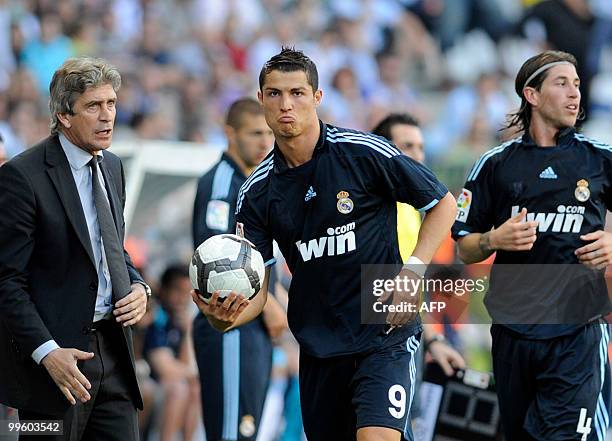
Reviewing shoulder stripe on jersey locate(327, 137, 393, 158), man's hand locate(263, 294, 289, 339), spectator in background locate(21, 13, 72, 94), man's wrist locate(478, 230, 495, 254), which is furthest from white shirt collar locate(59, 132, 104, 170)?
spectator in background locate(21, 13, 72, 94)

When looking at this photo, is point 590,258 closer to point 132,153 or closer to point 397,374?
point 397,374

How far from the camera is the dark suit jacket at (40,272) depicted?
5.63 meters

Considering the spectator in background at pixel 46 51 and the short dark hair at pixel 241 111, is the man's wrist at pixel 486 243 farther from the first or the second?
the spectator in background at pixel 46 51

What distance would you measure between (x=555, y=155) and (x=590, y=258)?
71 centimetres

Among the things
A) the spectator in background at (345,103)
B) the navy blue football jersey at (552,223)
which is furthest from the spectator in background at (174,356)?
the spectator in background at (345,103)

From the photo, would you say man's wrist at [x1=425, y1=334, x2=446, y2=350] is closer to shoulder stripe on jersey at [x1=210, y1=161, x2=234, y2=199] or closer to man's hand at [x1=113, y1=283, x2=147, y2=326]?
shoulder stripe on jersey at [x1=210, y1=161, x2=234, y2=199]

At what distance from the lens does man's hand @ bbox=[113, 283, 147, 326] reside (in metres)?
5.80

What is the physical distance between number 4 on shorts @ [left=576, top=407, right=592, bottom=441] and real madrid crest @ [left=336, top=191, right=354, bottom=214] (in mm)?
1975

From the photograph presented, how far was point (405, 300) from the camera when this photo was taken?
5.84 meters

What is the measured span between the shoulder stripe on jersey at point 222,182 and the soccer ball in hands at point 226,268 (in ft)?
6.79

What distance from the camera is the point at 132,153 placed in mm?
10867

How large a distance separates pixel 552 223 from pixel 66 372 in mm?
3115

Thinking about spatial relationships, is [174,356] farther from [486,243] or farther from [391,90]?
[391,90]

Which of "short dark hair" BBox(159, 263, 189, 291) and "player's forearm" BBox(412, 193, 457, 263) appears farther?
"short dark hair" BBox(159, 263, 189, 291)
